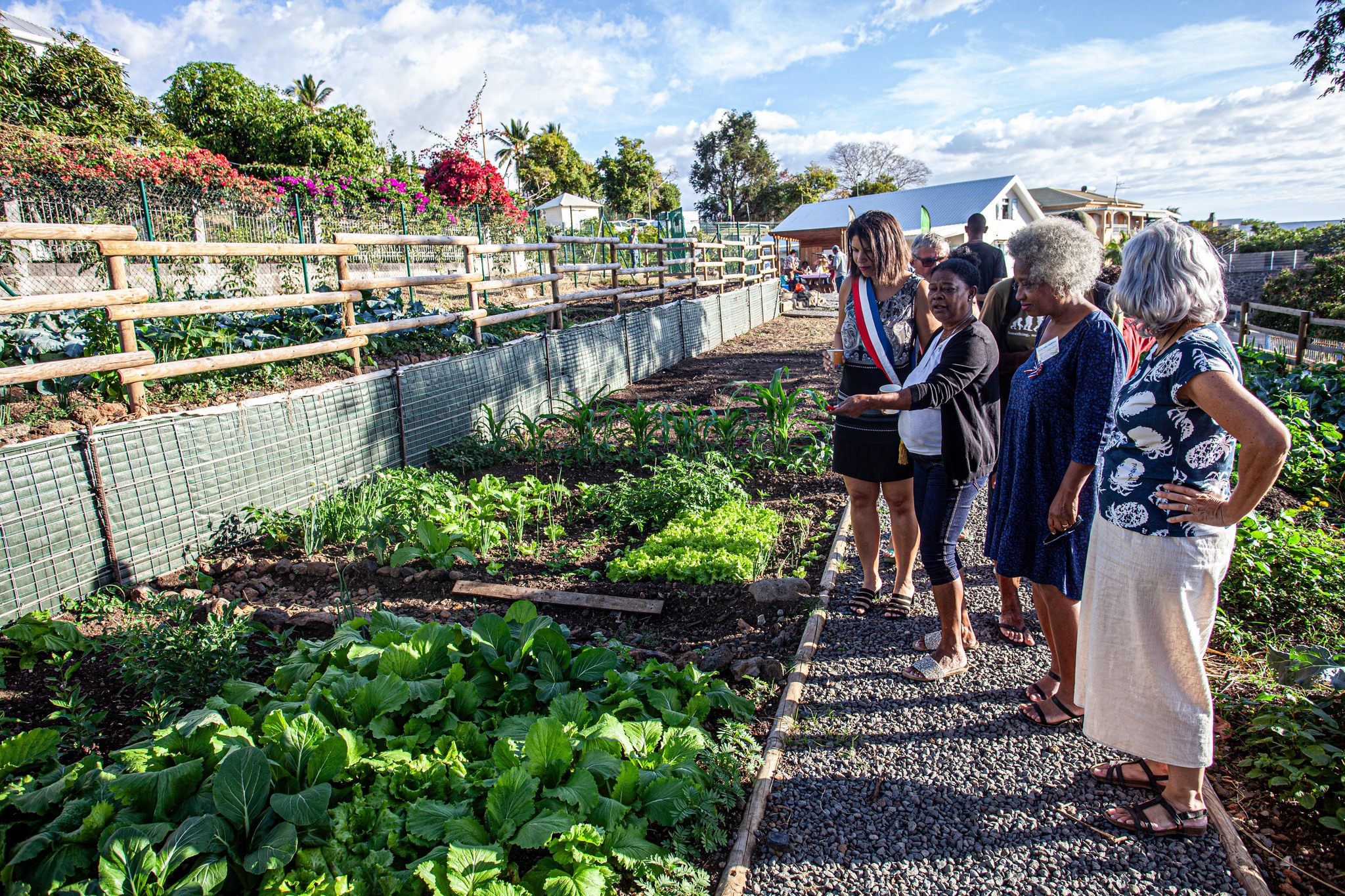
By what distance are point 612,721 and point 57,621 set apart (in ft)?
9.06

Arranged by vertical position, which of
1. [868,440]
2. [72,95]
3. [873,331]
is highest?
[72,95]

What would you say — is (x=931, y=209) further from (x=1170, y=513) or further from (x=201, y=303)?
(x=1170, y=513)

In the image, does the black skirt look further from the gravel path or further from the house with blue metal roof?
the house with blue metal roof

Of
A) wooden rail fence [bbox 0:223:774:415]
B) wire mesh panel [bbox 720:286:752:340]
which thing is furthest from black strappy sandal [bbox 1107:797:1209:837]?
wire mesh panel [bbox 720:286:752:340]

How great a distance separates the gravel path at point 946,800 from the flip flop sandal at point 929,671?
0.03 metres

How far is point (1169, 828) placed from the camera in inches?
86.4

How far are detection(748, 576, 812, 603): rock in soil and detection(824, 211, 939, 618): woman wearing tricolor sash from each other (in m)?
0.49

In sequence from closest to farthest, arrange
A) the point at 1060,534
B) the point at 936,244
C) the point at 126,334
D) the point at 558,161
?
the point at 1060,534 → the point at 936,244 → the point at 126,334 → the point at 558,161

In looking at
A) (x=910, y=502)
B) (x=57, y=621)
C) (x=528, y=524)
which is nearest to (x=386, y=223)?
(x=528, y=524)

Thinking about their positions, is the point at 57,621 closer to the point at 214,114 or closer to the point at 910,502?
the point at 910,502

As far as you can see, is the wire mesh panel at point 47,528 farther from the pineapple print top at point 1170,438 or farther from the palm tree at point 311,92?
the palm tree at point 311,92

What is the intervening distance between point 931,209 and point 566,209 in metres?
18.9

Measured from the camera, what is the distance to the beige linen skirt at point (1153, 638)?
2.07 meters

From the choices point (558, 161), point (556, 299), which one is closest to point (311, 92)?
point (558, 161)
